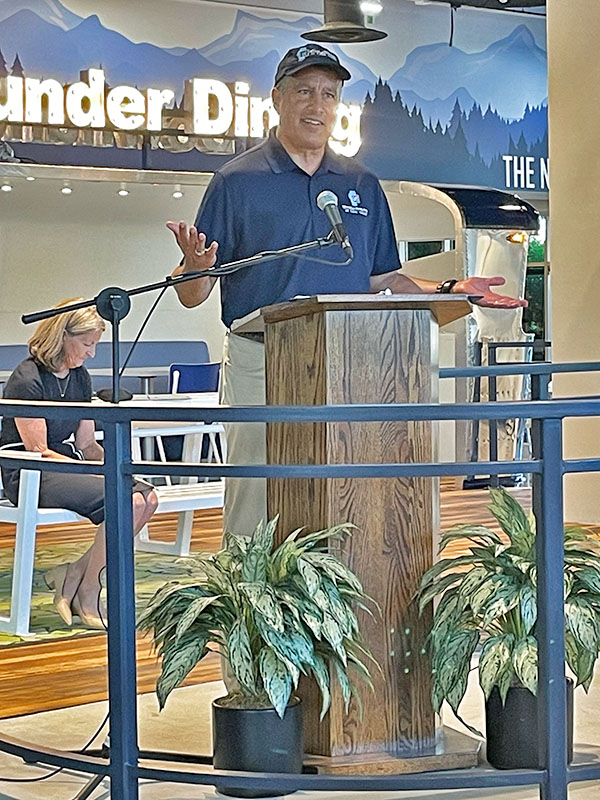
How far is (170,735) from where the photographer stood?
3482 millimetres

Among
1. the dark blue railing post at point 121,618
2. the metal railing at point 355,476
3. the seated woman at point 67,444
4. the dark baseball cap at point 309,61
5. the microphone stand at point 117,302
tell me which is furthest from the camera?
the seated woman at point 67,444

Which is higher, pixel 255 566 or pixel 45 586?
pixel 255 566

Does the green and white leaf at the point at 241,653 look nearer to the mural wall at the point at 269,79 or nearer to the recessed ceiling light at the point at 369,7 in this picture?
the mural wall at the point at 269,79

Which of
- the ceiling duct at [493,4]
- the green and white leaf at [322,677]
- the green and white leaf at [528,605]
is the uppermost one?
the ceiling duct at [493,4]

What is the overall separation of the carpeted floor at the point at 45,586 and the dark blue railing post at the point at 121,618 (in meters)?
1.62

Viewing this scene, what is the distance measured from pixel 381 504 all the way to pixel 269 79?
32.9 ft

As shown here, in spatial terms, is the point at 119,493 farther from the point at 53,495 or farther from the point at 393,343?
the point at 53,495

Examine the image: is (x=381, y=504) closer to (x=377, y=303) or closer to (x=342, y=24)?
(x=377, y=303)

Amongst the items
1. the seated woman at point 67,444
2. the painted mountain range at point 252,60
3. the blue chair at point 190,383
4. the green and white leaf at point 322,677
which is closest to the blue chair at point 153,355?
the blue chair at point 190,383

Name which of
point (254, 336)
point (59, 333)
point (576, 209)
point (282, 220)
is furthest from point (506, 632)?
point (576, 209)

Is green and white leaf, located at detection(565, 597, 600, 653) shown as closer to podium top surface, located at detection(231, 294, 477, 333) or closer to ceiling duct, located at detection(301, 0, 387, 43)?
podium top surface, located at detection(231, 294, 477, 333)

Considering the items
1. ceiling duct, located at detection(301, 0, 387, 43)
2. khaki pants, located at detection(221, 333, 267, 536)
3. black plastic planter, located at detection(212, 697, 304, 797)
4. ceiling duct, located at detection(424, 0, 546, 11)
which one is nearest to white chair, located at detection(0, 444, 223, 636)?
khaki pants, located at detection(221, 333, 267, 536)

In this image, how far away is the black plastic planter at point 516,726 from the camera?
2.80 metres

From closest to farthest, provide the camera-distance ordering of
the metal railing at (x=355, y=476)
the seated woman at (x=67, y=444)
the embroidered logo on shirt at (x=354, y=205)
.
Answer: the metal railing at (x=355, y=476)
the embroidered logo on shirt at (x=354, y=205)
the seated woman at (x=67, y=444)
